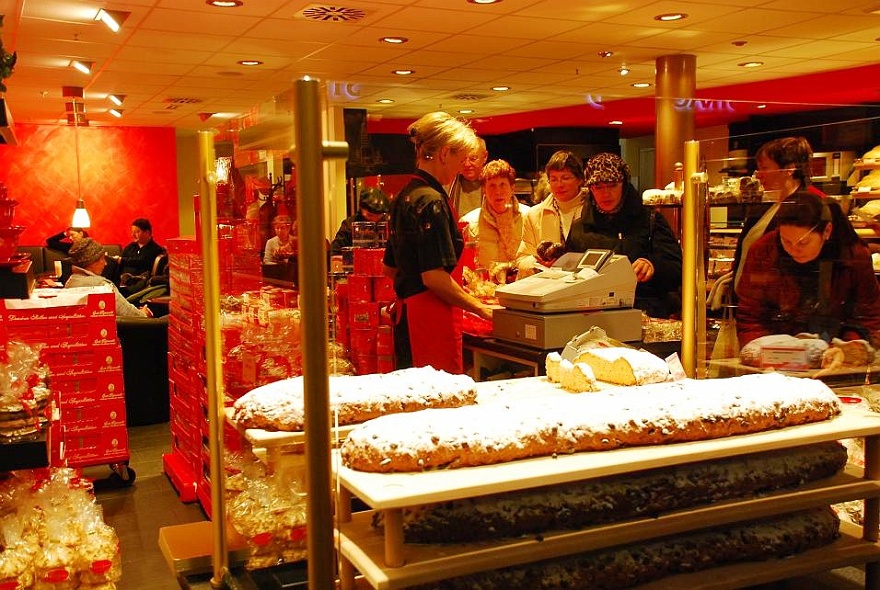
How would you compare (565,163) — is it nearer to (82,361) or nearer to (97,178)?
(82,361)

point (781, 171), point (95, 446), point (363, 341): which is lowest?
point (95, 446)

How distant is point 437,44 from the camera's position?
Result: 805 cm

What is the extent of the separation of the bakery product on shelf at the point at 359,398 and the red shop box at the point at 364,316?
3.61 ft

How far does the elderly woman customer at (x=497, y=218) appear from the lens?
3420 millimetres

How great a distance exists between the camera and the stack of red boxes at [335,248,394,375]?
127 inches

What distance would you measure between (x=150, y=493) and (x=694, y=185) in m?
3.48

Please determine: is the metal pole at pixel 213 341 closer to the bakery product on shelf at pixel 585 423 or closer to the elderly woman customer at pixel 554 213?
the bakery product on shelf at pixel 585 423

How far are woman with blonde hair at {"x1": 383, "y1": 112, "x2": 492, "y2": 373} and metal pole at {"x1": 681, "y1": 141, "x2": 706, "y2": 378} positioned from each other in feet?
2.51

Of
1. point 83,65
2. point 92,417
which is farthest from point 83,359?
point 83,65

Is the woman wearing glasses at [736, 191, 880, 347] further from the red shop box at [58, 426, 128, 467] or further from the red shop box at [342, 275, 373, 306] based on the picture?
the red shop box at [58, 426, 128, 467]

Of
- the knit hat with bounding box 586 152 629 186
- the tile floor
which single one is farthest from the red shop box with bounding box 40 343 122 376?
the knit hat with bounding box 586 152 629 186

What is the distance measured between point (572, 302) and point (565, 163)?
64 centimetres

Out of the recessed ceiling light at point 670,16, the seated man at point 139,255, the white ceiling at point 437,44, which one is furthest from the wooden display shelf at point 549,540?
the seated man at point 139,255

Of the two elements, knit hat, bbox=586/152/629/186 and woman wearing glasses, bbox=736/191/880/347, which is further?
knit hat, bbox=586/152/629/186
